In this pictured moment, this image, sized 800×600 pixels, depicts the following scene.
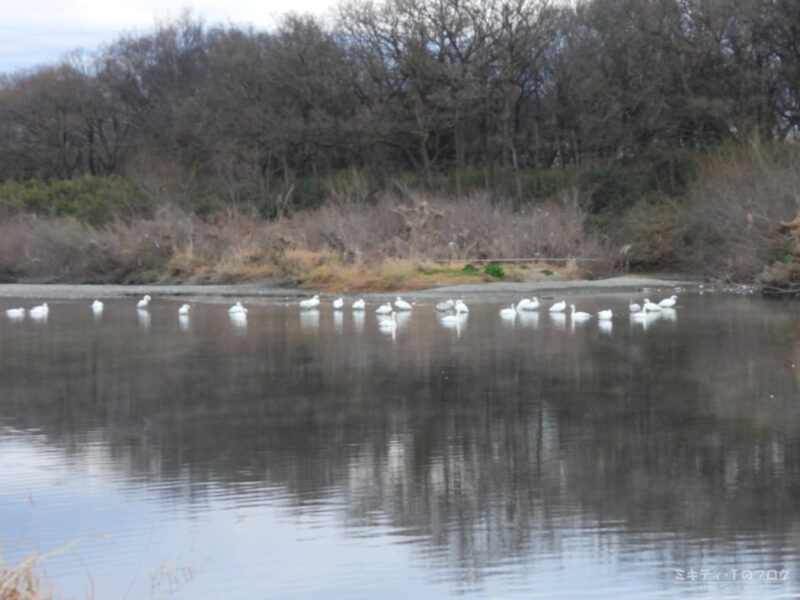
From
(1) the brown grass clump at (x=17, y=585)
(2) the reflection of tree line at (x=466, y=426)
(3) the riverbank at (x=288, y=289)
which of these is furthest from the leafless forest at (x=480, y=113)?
(1) the brown grass clump at (x=17, y=585)

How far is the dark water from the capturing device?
32.0 feet

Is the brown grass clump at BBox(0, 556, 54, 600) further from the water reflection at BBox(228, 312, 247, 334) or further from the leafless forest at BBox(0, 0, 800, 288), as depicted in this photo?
the leafless forest at BBox(0, 0, 800, 288)

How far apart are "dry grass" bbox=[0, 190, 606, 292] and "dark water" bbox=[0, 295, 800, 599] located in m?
18.0

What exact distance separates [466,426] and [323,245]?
98.1 ft

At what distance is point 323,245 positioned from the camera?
45.0 metres

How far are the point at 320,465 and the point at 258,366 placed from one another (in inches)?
339

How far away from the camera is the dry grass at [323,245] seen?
42.3 meters

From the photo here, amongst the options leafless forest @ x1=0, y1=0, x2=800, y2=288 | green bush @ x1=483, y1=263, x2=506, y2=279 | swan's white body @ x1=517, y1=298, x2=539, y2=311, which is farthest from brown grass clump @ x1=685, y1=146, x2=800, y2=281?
swan's white body @ x1=517, y1=298, x2=539, y2=311

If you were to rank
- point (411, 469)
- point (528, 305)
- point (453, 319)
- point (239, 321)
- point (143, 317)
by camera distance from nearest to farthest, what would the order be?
point (411, 469)
point (453, 319)
point (239, 321)
point (528, 305)
point (143, 317)

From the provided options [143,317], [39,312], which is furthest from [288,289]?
[39,312]

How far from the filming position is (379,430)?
1535 cm

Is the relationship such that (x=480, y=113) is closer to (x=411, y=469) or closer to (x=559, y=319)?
(x=559, y=319)

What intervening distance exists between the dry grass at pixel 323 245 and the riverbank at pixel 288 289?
0.93m

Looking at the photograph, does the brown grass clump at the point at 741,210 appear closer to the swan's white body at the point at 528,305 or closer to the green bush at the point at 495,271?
the green bush at the point at 495,271
